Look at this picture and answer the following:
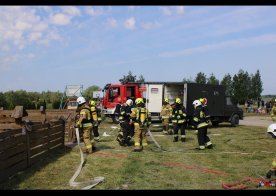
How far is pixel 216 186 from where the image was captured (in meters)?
7.44

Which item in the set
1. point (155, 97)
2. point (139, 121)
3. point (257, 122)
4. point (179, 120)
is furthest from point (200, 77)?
point (139, 121)

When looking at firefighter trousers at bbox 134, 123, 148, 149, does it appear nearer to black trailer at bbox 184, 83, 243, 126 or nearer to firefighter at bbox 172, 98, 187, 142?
firefighter at bbox 172, 98, 187, 142

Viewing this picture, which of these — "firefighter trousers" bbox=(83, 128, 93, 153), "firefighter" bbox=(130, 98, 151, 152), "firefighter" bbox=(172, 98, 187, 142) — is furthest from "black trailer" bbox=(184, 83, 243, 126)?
"firefighter trousers" bbox=(83, 128, 93, 153)

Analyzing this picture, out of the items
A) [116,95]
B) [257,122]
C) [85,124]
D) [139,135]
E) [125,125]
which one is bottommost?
[257,122]

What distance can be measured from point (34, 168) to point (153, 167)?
296 cm

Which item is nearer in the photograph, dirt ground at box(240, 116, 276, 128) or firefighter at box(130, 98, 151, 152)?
firefighter at box(130, 98, 151, 152)

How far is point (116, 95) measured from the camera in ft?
78.0

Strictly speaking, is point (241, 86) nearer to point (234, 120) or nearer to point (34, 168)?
point (234, 120)

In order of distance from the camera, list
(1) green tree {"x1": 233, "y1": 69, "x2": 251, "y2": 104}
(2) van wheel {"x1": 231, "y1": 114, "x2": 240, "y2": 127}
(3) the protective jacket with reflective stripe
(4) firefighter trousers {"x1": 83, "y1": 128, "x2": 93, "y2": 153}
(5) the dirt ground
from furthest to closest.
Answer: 1. (1) green tree {"x1": 233, "y1": 69, "x2": 251, "y2": 104}
2. (5) the dirt ground
3. (2) van wheel {"x1": 231, "y1": 114, "x2": 240, "y2": 127}
4. (3) the protective jacket with reflective stripe
5. (4) firefighter trousers {"x1": 83, "y1": 128, "x2": 93, "y2": 153}

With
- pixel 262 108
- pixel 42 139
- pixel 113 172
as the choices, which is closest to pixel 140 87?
pixel 42 139

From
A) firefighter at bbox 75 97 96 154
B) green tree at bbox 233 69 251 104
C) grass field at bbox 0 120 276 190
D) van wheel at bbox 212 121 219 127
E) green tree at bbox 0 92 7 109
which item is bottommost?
grass field at bbox 0 120 276 190

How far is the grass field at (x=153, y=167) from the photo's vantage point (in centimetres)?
756

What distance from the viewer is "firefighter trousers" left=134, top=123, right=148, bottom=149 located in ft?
40.6

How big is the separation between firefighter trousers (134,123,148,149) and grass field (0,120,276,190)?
0.29 metres
